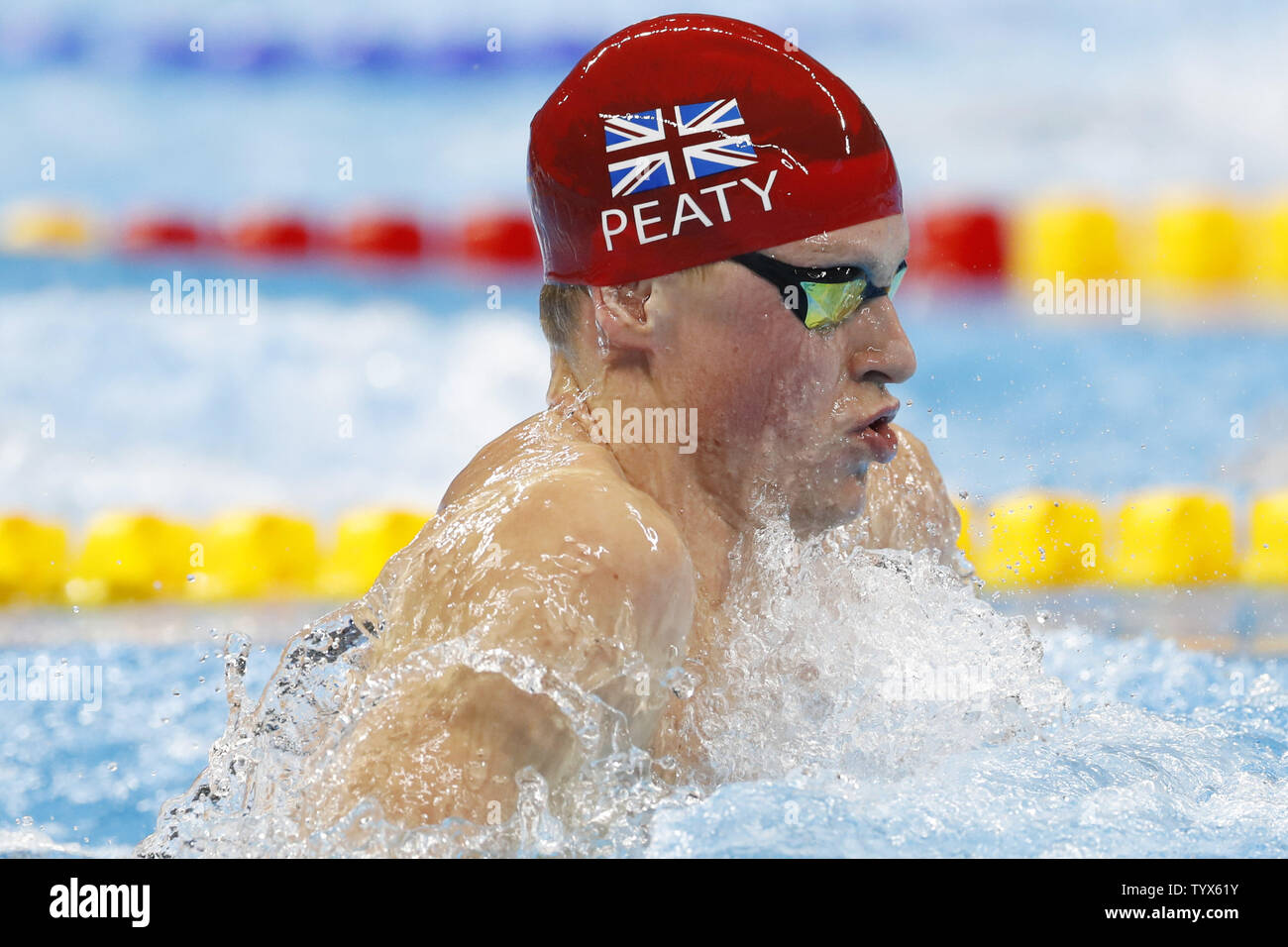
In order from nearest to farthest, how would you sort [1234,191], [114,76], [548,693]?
[548,693] < [1234,191] < [114,76]

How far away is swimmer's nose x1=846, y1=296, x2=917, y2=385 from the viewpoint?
5.62 ft

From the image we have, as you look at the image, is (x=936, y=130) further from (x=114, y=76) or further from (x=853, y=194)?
(x=853, y=194)

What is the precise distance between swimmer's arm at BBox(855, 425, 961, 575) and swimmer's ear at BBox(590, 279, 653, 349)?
642mm

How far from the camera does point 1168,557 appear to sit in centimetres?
443

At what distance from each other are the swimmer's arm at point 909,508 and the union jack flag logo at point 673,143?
0.69 metres

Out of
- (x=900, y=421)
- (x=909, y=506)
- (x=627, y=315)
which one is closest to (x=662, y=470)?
(x=627, y=315)

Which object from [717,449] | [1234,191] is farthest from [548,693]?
[1234,191]

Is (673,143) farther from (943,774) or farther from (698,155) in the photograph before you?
(943,774)

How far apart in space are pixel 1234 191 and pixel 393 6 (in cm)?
619

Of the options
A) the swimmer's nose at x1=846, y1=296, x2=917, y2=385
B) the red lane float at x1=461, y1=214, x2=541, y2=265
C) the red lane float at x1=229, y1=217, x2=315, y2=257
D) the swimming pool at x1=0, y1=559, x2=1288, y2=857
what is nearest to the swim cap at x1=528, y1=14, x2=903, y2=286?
the swimmer's nose at x1=846, y1=296, x2=917, y2=385

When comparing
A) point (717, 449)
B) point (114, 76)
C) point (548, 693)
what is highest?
point (114, 76)

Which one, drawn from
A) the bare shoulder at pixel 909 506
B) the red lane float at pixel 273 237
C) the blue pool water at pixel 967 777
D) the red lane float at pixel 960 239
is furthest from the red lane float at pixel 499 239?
the bare shoulder at pixel 909 506

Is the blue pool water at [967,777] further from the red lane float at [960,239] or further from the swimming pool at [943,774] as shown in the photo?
the red lane float at [960,239]

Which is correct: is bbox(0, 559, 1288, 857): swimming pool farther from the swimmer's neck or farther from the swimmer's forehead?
the swimmer's forehead
